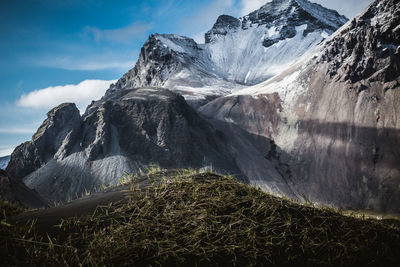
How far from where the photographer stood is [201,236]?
2.34m

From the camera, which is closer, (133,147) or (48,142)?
(133,147)

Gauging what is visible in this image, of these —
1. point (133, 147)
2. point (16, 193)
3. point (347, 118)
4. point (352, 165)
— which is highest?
point (133, 147)

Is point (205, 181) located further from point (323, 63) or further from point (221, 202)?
point (323, 63)

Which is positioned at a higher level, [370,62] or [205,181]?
[370,62]

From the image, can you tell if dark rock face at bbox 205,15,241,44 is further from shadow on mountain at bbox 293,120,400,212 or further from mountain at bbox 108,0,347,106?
shadow on mountain at bbox 293,120,400,212

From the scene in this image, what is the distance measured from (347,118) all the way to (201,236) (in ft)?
159

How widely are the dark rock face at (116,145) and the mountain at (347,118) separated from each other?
12594mm

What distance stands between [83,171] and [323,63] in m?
50.0

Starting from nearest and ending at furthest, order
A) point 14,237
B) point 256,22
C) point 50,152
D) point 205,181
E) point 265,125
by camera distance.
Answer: point 14,237
point 205,181
point 50,152
point 265,125
point 256,22

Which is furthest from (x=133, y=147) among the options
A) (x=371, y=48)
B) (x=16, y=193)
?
(x=371, y=48)

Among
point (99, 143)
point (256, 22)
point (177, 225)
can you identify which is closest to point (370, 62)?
point (99, 143)

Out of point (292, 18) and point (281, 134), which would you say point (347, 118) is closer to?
point (281, 134)

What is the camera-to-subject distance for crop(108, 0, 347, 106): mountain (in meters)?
93.9

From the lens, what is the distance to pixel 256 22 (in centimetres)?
15688
